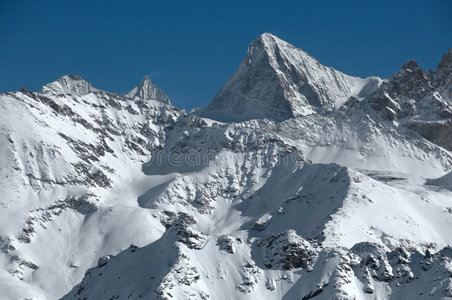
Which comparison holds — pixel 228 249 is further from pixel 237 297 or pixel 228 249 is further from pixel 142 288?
pixel 142 288

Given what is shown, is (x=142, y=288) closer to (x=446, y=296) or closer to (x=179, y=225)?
(x=179, y=225)

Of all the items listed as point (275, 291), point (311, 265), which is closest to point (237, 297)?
point (275, 291)

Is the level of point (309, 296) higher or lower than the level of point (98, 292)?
lower

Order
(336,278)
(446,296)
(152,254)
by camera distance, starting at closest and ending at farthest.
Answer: (446,296) < (336,278) < (152,254)

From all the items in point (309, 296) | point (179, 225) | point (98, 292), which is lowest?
point (309, 296)

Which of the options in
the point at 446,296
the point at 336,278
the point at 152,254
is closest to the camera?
the point at 446,296

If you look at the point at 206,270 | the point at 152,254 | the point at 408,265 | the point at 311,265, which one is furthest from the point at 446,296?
the point at 152,254

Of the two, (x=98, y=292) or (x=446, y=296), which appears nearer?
(x=446, y=296)

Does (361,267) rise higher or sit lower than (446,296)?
higher

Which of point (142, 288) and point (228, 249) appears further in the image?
point (228, 249)
